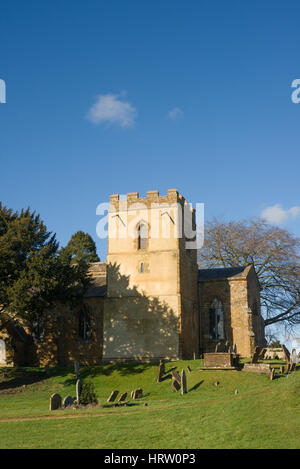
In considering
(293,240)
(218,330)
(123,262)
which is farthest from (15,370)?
(293,240)

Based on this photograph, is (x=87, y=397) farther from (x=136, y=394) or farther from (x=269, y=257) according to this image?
(x=269, y=257)

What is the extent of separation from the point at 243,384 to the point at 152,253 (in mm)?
13677

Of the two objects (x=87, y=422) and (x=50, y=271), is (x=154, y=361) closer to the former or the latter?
(x=50, y=271)

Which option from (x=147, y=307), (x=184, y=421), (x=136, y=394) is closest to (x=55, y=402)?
(x=136, y=394)

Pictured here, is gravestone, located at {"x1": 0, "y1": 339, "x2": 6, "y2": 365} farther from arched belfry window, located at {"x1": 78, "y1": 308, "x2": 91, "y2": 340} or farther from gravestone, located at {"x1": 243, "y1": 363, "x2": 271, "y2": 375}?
gravestone, located at {"x1": 243, "y1": 363, "x2": 271, "y2": 375}

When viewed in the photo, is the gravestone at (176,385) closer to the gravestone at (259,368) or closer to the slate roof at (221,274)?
the gravestone at (259,368)

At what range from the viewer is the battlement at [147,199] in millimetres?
34531

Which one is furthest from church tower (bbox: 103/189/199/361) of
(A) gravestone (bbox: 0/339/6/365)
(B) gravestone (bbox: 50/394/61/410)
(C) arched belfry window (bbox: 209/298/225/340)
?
(B) gravestone (bbox: 50/394/61/410)

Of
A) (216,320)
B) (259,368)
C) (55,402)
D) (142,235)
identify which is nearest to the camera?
(55,402)

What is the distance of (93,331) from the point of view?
35.0 meters

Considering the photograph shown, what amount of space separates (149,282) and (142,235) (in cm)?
363

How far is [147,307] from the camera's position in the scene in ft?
108

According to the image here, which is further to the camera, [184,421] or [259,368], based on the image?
[259,368]

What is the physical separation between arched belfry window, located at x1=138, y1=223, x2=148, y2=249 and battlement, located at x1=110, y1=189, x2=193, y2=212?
1.60 meters
